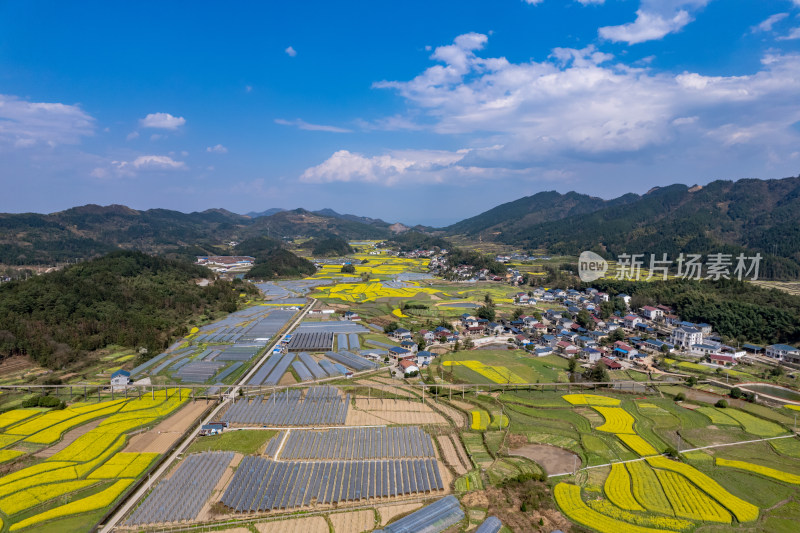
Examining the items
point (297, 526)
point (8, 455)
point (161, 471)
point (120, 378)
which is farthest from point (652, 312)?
point (8, 455)

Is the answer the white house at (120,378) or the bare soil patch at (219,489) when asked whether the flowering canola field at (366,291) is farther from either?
the bare soil patch at (219,489)

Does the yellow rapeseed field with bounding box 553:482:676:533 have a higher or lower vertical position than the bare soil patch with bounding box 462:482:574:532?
higher

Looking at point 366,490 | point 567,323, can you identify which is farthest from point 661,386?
point 366,490

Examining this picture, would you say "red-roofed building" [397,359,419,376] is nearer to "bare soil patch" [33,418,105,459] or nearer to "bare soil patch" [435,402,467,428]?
"bare soil patch" [435,402,467,428]

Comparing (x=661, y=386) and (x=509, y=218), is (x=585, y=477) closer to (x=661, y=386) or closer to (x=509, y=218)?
(x=661, y=386)

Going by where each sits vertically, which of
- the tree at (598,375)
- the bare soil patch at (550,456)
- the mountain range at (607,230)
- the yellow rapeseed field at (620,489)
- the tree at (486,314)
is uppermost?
the mountain range at (607,230)

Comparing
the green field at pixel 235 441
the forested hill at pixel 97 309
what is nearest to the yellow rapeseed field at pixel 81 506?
the green field at pixel 235 441

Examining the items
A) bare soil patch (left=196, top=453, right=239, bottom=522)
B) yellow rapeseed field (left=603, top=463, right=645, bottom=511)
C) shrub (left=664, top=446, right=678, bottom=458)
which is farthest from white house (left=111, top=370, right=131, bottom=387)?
shrub (left=664, top=446, right=678, bottom=458)
